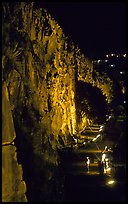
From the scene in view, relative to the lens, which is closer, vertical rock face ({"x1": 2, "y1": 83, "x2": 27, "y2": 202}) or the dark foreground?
vertical rock face ({"x1": 2, "y1": 83, "x2": 27, "y2": 202})

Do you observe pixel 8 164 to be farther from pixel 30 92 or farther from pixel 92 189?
pixel 92 189

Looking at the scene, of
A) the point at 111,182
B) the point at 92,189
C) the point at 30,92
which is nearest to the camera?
the point at 30,92

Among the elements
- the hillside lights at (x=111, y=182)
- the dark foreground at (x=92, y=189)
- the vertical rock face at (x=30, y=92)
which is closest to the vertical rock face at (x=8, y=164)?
the vertical rock face at (x=30, y=92)

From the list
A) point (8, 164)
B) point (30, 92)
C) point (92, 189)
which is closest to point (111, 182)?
point (92, 189)

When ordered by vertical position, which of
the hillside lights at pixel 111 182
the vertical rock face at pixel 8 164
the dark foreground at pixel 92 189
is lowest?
the dark foreground at pixel 92 189

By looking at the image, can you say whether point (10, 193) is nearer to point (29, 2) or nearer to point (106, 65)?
point (29, 2)

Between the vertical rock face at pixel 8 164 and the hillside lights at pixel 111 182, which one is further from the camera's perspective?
the hillside lights at pixel 111 182

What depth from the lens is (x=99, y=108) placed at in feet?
64.3

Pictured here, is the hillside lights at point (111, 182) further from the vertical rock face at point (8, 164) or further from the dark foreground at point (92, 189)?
the vertical rock face at point (8, 164)

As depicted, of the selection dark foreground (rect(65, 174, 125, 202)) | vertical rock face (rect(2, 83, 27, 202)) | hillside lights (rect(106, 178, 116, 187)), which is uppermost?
vertical rock face (rect(2, 83, 27, 202))

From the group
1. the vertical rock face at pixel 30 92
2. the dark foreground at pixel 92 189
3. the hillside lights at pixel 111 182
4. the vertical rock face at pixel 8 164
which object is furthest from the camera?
the hillside lights at pixel 111 182

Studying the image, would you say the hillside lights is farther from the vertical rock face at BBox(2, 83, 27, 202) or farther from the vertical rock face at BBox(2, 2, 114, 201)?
the vertical rock face at BBox(2, 83, 27, 202)

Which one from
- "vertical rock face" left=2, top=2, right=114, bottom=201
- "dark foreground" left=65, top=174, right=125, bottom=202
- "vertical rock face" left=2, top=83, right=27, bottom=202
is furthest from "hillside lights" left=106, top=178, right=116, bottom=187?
"vertical rock face" left=2, top=83, right=27, bottom=202

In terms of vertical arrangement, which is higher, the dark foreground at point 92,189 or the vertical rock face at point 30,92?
the vertical rock face at point 30,92
